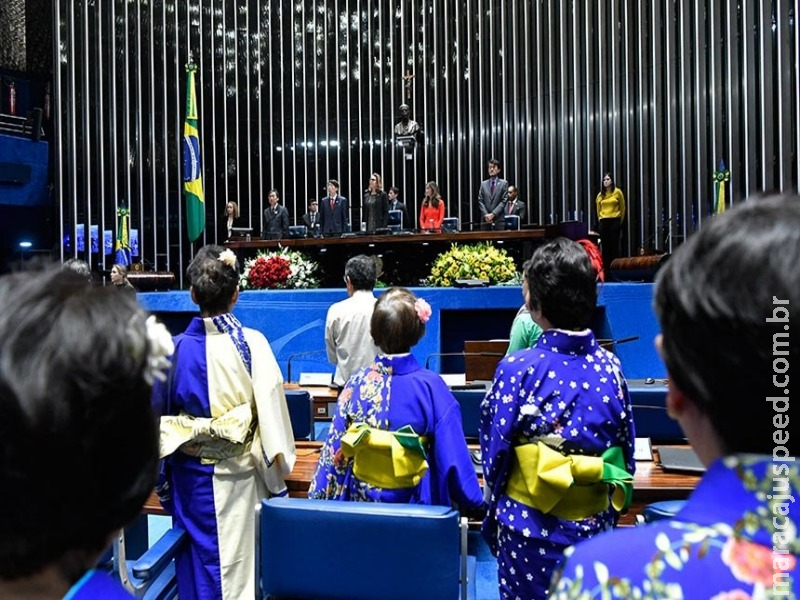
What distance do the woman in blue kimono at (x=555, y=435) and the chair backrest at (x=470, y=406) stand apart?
41.6 inches

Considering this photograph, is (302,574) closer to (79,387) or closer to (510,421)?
(510,421)

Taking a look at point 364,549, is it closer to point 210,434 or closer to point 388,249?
point 210,434

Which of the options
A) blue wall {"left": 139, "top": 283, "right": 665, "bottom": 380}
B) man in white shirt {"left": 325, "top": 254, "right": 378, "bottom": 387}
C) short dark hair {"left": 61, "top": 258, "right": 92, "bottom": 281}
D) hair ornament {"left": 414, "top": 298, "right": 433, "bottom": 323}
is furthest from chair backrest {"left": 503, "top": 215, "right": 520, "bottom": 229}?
hair ornament {"left": 414, "top": 298, "right": 433, "bottom": 323}

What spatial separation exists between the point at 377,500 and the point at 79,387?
53.1 inches

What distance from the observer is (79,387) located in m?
0.52

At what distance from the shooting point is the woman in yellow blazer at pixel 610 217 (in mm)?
9555

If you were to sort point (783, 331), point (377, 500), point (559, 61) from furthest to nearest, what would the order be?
point (559, 61) < point (377, 500) < point (783, 331)

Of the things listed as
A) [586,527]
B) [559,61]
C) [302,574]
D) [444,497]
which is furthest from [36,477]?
[559,61]

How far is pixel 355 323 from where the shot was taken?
3.55 meters

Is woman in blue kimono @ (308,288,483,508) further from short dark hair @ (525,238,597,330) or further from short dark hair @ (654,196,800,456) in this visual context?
short dark hair @ (654,196,800,456)

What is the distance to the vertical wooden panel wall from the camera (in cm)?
1066

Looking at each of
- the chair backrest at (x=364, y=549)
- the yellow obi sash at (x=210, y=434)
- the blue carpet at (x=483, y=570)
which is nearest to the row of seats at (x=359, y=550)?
the chair backrest at (x=364, y=549)

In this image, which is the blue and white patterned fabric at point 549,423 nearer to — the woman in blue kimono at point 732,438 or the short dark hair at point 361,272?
the woman in blue kimono at point 732,438

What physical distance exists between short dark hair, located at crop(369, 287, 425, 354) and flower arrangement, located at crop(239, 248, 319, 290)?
14.2ft
